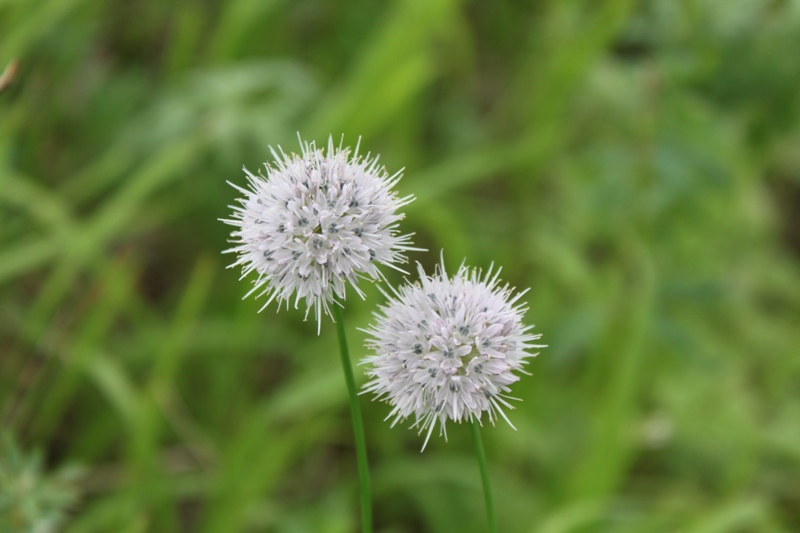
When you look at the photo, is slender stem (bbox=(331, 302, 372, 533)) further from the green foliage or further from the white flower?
the green foliage

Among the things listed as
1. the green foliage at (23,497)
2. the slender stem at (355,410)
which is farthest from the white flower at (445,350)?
the green foliage at (23,497)

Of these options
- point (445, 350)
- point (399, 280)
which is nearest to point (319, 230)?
point (445, 350)

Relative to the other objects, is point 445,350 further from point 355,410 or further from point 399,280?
point 399,280

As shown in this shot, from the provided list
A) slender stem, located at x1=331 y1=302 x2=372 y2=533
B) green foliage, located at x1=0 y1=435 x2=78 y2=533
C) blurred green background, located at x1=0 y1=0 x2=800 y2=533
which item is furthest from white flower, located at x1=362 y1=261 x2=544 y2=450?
blurred green background, located at x1=0 y1=0 x2=800 y2=533

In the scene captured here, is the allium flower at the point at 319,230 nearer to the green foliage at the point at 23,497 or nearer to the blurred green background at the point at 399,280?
the green foliage at the point at 23,497

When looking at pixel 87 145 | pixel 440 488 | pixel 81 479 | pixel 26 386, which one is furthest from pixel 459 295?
pixel 87 145

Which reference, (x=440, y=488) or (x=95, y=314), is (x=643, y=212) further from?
(x=95, y=314)
